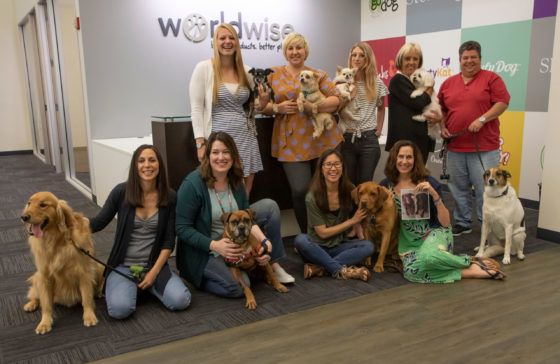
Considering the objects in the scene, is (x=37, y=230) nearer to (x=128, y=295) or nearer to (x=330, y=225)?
(x=128, y=295)

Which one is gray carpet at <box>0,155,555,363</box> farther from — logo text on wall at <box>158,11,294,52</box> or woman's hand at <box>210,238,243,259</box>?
logo text on wall at <box>158,11,294,52</box>

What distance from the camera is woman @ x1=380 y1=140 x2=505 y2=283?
10.4 feet

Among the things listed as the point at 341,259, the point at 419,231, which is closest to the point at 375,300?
the point at 341,259

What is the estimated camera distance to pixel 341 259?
3.33 m

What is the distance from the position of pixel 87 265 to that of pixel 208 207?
30.3 inches

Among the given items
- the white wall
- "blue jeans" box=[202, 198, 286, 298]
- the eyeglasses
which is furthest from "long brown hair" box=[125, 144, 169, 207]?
the white wall

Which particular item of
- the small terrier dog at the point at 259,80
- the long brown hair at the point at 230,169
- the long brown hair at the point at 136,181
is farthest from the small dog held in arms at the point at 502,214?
the long brown hair at the point at 136,181

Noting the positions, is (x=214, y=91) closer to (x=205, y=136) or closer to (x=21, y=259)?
(x=205, y=136)

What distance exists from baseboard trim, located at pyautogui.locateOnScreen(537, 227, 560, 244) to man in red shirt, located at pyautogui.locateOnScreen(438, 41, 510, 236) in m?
0.53

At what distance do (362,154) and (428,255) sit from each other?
107 centimetres

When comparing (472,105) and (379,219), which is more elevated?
(472,105)

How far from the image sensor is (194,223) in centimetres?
303

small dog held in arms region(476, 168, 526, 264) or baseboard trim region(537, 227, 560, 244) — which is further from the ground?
small dog held in arms region(476, 168, 526, 264)

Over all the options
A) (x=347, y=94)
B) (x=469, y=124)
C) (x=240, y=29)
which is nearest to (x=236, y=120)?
(x=347, y=94)
